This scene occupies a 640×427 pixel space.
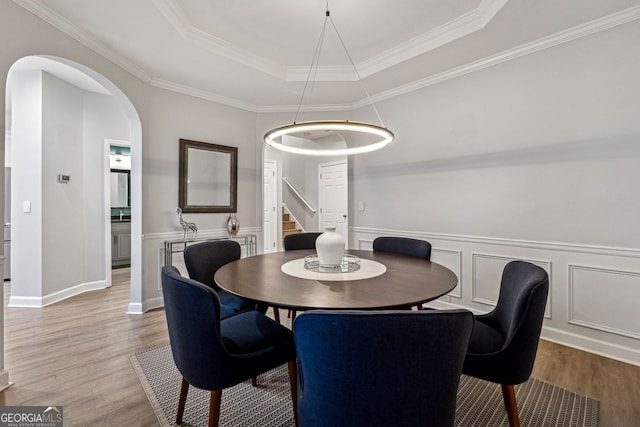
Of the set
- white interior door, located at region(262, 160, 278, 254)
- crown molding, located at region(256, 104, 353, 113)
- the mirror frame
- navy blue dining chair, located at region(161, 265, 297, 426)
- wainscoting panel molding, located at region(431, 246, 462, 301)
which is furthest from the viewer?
white interior door, located at region(262, 160, 278, 254)

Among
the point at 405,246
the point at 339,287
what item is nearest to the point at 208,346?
the point at 339,287

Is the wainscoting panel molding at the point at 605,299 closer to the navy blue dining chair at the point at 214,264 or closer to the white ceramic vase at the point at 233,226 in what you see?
the navy blue dining chair at the point at 214,264

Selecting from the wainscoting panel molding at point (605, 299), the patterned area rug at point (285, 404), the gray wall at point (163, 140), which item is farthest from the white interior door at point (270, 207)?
the wainscoting panel molding at point (605, 299)

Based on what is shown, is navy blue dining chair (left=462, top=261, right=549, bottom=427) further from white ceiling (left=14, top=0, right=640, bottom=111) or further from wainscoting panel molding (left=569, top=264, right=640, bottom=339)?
white ceiling (left=14, top=0, right=640, bottom=111)

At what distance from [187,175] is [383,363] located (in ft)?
11.1

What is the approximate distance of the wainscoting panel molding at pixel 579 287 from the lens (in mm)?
2217

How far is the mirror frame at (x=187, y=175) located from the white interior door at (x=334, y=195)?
2.34 meters

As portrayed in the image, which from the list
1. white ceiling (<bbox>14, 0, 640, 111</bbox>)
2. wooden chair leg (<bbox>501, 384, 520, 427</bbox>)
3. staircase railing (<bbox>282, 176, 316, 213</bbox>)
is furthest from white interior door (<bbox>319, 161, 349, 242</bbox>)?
wooden chair leg (<bbox>501, 384, 520, 427</bbox>)

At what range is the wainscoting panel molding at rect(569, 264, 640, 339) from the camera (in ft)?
7.22

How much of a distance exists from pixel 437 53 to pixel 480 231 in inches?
68.6

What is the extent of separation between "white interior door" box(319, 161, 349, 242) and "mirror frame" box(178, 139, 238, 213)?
2.34 m

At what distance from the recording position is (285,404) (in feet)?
5.80

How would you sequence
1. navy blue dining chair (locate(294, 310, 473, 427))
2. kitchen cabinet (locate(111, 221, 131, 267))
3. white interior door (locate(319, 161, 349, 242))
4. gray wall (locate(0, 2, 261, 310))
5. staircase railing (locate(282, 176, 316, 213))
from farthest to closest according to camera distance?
staircase railing (locate(282, 176, 316, 213)) < white interior door (locate(319, 161, 349, 242)) < kitchen cabinet (locate(111, 221, 131, 267)) < gray wall (locate(0, 2, 261, 310)) < navy blue dining chair (locate(294, 310, 473, 427))

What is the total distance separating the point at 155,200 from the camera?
338 centimetres
